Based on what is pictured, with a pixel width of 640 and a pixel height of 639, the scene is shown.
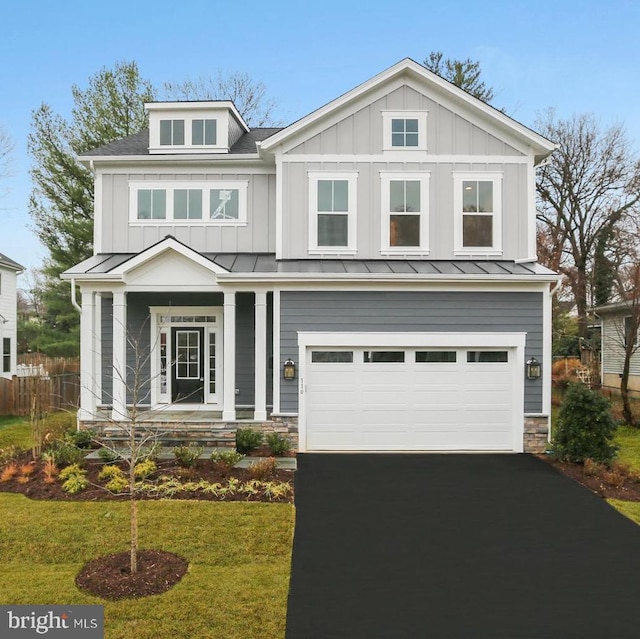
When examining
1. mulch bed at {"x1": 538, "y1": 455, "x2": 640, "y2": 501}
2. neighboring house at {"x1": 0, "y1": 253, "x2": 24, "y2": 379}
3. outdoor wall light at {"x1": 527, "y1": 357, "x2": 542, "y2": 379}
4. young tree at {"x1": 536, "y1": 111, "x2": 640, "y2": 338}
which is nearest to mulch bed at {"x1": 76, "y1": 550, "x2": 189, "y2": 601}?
mulch bed at {"x1": 538, "y1": 455, "x2": 640, "y2": 501}

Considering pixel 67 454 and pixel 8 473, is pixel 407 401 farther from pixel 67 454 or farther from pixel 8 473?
pixel 8 473

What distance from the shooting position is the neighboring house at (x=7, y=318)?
21188mm

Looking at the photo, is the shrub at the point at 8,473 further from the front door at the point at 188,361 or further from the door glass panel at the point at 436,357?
the door glass panel at the point at 436,357

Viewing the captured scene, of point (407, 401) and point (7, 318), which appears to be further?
point (7, 318)

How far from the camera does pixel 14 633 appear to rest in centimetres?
415

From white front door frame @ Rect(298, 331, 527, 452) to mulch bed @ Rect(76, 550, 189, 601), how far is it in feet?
18.0

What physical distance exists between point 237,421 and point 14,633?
21.2 ft

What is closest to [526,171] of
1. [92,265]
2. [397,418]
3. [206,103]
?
[397,418]

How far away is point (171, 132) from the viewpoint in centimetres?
1269

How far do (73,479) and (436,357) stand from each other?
697 centimetres

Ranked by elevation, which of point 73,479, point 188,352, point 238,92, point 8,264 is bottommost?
point 73,479

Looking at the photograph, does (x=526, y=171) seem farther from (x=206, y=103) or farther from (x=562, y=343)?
(x=562, y=343)

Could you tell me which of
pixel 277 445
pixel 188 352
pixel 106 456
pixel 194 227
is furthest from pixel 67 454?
pixel 194 227

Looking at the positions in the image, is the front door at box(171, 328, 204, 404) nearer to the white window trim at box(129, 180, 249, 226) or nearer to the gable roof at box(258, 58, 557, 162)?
the white window trim at box(129, 180, 249, 226)
